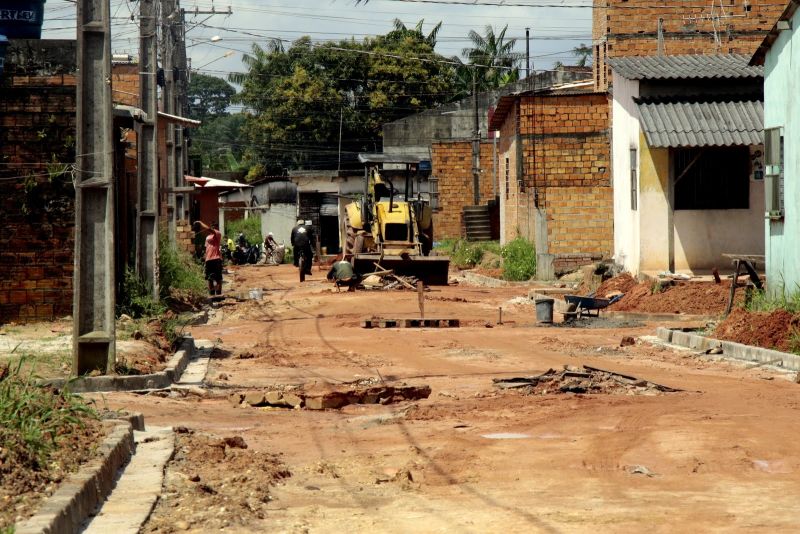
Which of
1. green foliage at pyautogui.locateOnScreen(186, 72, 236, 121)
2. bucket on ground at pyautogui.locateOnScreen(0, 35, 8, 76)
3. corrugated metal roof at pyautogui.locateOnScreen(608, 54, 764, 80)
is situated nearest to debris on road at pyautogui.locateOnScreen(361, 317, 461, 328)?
corrugated metal roof at pyautogui.locateOnScreen(608, 54, 764, 80)

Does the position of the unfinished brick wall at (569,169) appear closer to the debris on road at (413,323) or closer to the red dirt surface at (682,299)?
the red dirt surface at (682,299)

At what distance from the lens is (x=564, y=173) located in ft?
115

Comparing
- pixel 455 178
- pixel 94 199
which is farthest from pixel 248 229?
pixel 94 199

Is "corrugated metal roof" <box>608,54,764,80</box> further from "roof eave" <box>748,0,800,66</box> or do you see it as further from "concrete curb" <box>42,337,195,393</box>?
A: "concrete curb" <box>42,337,195,393</box>

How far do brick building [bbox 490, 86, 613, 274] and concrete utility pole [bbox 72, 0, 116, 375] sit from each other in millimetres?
19910

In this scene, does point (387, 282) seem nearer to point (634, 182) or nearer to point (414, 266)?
point (414, 266)

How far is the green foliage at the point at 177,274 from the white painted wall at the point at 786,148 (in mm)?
10804

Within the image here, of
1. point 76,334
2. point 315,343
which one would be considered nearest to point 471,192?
point 315,343

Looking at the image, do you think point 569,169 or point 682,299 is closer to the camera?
point 682,299

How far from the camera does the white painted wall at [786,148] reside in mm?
18344

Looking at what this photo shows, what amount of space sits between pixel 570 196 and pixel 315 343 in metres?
15.2

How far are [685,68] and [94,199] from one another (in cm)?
A: 1606

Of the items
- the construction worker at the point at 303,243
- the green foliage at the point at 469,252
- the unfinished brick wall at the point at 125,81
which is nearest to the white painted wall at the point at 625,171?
the green foliage at the point at 469,252

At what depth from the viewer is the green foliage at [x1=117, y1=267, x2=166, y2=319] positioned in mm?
20781
